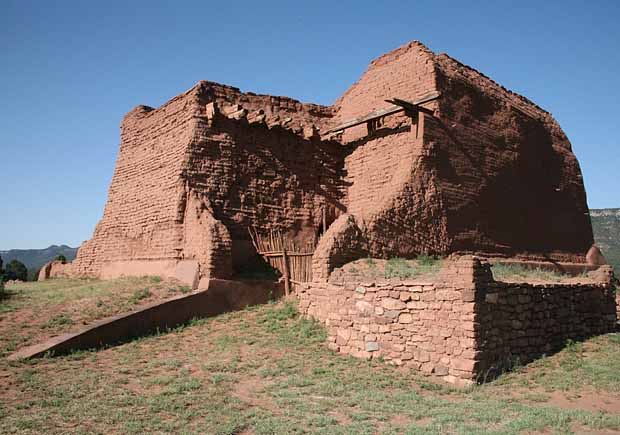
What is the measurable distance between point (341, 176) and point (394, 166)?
2.14 m

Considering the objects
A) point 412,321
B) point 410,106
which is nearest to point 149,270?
point 412,321

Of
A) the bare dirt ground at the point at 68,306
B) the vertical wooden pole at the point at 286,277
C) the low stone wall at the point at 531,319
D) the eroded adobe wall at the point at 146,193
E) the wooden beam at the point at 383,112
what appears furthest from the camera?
the eroded adobe wall at the point at 146,193

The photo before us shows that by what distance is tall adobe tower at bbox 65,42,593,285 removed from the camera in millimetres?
12195

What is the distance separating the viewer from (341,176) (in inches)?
586

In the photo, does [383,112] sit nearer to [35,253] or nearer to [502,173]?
[502,173]

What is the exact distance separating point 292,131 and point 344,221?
3914 mm

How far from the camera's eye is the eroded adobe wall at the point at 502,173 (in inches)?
516

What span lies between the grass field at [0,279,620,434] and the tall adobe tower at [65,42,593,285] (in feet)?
8.06

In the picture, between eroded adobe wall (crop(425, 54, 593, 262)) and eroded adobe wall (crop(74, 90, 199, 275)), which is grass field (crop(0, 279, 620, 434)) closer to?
eroded adobe wall (crop(74, 90, 199, 275))

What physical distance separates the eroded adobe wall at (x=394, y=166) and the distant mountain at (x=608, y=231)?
3948 centimetres

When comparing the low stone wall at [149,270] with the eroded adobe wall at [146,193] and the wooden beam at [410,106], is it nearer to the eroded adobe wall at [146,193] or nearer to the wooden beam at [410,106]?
the eroded adobe wall at [146,193]

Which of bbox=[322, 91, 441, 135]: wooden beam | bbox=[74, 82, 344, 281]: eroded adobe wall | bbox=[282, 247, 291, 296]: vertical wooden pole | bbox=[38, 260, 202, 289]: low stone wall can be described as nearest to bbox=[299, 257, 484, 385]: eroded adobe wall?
bbox=[282, 247, 291, 296]: vertical wooden pole

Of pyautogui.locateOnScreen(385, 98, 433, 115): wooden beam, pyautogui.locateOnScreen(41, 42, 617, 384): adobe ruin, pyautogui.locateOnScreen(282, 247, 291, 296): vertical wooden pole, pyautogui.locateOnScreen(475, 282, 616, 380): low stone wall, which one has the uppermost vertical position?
pyautogui.locateOnScreen(385, 98, 433, 115): wooden beam

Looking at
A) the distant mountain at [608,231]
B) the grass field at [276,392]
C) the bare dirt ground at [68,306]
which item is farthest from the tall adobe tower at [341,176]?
the distant mountain at [608,231]
